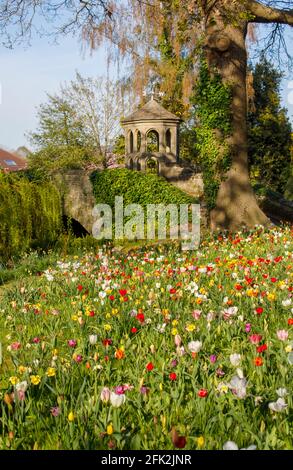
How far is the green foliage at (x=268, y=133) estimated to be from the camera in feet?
99.6

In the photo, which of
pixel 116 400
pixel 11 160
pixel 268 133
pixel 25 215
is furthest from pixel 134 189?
pixel 11 160

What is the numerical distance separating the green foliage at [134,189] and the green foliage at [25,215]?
2286 mm

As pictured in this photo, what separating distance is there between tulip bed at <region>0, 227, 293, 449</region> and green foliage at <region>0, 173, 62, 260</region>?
582 cm

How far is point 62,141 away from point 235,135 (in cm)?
2254

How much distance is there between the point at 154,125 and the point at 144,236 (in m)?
10.0

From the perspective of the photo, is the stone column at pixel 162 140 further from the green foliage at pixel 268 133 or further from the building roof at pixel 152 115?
the green foliage at pixel 268 133

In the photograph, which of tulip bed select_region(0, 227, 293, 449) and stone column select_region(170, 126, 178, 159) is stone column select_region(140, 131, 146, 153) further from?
tulip bed select_region(0, 227, 293, 449)

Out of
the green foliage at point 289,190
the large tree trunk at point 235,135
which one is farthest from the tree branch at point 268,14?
the green foliage at point 289,190

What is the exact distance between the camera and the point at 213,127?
1416 cm

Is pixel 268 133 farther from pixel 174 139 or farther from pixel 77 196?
pixel 77 196

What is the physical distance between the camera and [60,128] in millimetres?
34938

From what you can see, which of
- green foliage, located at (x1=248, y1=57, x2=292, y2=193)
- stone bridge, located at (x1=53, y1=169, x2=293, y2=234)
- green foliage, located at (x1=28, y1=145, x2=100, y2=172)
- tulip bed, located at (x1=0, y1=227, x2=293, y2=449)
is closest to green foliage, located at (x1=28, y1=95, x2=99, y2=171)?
green foliage, located at (x1=28, y1=145, x2=100, y2=172)

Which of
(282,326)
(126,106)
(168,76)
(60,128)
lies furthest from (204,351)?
(60,128)

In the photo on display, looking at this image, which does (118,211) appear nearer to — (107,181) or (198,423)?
(107,181)
